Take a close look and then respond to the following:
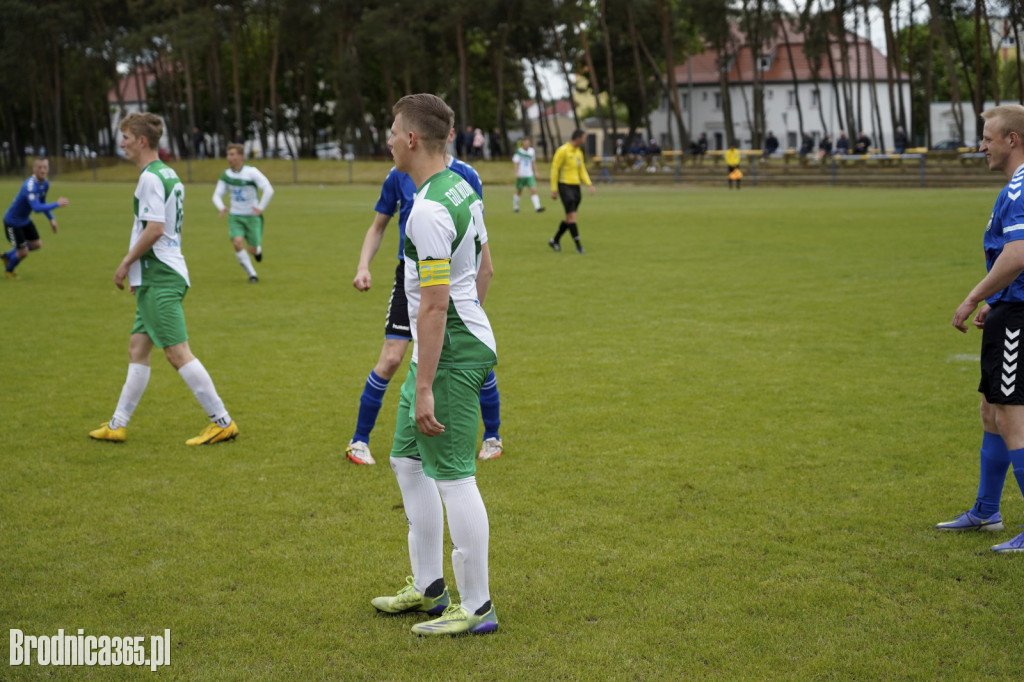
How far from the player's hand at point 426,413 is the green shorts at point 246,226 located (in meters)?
A: 12.3

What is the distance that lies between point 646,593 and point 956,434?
3.41m

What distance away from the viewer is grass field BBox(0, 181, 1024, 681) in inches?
151

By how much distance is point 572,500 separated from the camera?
5.53 metres

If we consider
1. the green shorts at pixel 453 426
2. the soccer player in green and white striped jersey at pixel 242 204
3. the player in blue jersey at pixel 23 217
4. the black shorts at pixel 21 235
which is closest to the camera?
the green shorts at pixel 453 426

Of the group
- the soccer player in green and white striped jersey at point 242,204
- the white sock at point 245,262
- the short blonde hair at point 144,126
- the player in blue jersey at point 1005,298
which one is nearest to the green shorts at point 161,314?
the short blonde hair at point 144,126

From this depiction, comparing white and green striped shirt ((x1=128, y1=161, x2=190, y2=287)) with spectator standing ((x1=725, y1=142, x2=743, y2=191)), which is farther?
spectator standing ((x1=725, y1=142, x2=743, y2=191))

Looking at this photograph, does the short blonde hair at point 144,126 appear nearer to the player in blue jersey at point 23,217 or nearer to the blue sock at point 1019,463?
the blue sock at point 1019,463

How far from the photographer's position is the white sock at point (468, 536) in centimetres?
380

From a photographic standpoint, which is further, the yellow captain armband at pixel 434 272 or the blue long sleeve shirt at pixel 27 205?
the blue long sleeve shirt at pixel 27 205

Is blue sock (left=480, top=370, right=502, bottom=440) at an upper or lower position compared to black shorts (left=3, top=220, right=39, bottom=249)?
lower

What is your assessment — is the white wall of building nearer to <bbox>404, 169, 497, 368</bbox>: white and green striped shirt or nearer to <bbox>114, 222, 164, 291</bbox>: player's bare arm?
<bbox>114, 222, 164, 291</bbox>: player's bare arm

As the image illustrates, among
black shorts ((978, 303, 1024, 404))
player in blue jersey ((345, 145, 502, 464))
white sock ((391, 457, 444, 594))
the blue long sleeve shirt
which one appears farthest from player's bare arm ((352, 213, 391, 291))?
the blue long sleeve shirt

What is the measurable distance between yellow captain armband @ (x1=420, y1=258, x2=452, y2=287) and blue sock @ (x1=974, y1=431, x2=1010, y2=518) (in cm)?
302

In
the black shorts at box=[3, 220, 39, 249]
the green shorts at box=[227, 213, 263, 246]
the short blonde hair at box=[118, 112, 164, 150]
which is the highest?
the short blonde hair at box=[118, 112, 164, 150]
